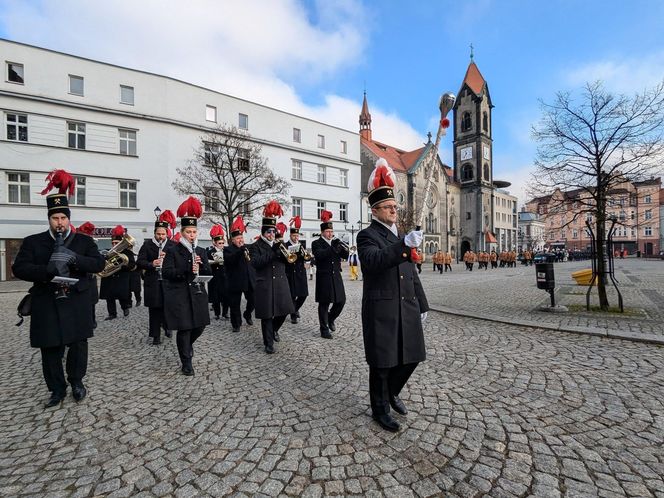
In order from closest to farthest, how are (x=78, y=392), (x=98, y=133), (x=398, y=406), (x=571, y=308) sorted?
(x=398, y=406)
(x=78, y=392)
(x=571, y=308)
(x=98, y=133)

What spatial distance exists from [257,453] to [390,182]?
2.59 meters

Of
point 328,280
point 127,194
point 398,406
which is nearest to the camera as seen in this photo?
point 398,406

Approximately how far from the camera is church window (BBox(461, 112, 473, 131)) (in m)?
67.8

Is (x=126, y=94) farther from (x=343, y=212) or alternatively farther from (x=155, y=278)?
(x=155, y=278)

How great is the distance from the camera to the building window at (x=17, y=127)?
22.0 metres

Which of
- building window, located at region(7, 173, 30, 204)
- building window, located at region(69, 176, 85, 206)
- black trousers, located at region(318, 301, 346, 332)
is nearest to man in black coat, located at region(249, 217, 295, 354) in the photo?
black trousers, located at region(318, 301, 346, 332)

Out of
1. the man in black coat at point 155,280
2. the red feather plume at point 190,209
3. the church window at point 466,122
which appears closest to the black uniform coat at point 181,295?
the red feather plume at point 190,209

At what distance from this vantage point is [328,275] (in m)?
6.89

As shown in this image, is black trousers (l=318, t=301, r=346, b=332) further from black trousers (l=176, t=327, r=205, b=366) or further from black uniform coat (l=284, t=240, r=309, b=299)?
black trousers (l=176, t=327, r=205, b=366)

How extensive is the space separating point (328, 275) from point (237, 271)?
2.26m

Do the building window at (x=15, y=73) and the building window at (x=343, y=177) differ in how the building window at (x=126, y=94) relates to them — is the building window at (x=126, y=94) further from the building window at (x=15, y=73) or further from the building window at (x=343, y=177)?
the building window at (x=343, y=177)

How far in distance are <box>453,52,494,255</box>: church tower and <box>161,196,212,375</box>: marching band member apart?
65.6 metres

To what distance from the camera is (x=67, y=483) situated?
254 cm

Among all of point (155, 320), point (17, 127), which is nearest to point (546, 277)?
point (155, 320)
